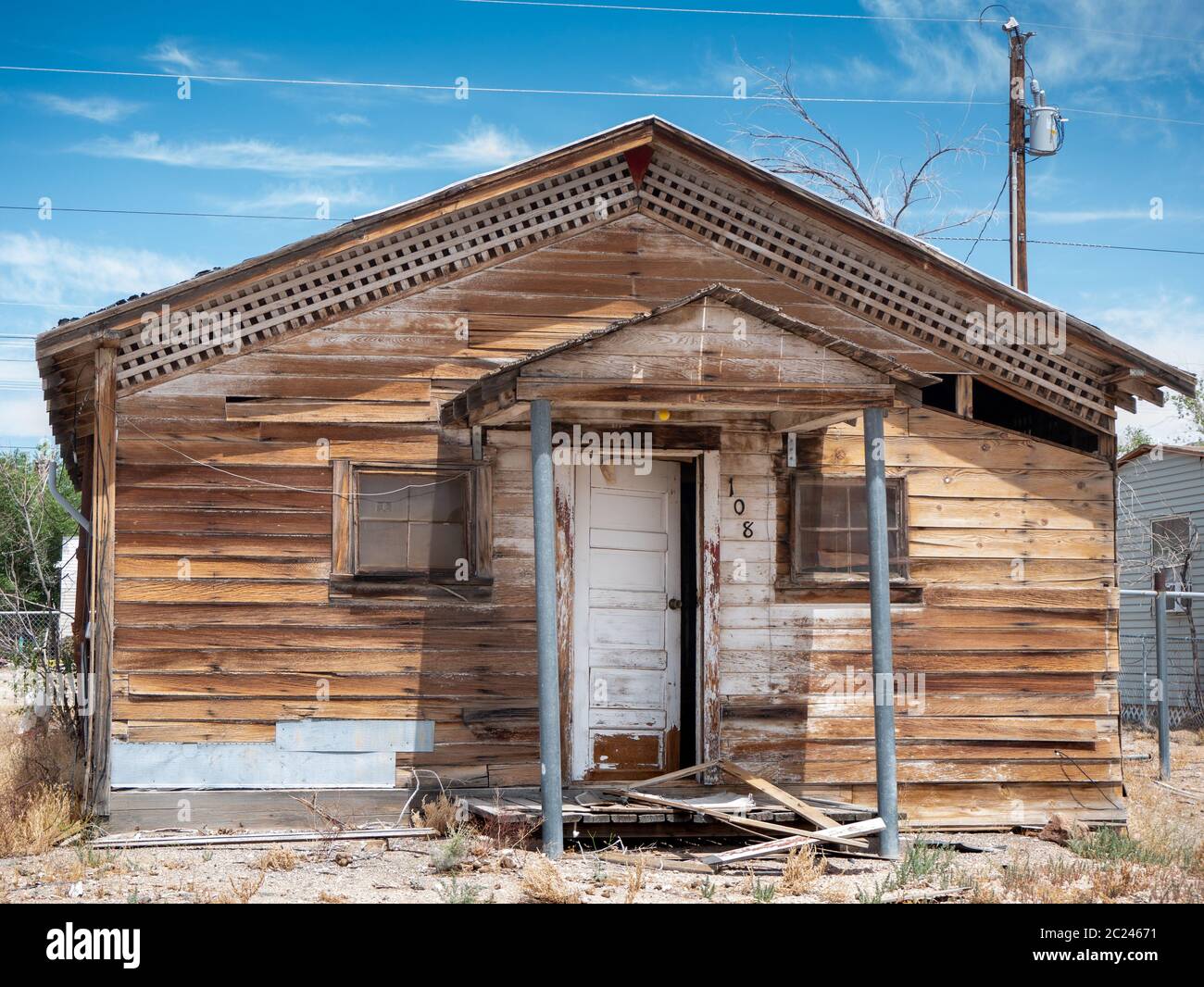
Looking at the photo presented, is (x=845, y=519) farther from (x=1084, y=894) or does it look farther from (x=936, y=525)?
(x=1084, y=894)

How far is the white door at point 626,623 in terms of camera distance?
9828 mm

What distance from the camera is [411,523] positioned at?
9.63 metres

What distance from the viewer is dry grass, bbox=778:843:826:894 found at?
24.7ft

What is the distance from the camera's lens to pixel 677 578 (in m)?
10.2

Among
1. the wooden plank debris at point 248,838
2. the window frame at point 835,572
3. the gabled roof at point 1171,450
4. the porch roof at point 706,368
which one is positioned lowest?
the wooden plank debris at point 248,838

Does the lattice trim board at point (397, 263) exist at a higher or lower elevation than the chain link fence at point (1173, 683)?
higher

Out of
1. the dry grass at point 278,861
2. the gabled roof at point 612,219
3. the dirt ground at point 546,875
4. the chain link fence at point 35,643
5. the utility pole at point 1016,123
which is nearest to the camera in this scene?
the dirt ground at point 546,875

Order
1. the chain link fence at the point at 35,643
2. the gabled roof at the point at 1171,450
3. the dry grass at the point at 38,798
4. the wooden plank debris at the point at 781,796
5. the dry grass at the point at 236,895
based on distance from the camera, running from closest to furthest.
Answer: the dry grass at the point at 236,895, the dry grass at the point at 38,798, the wooden plank debris at the point at 781,796, the chain link fence at the point at 35,643, the gabled roof at the point at 1171,450

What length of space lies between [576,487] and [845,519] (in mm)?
2235

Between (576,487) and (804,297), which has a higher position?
(804,297)

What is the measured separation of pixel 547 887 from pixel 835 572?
4162mm

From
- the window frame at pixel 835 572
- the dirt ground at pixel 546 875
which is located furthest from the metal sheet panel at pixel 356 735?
the window frame at pixel 835 572

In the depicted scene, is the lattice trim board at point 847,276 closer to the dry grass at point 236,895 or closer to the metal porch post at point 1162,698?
the metal porch post at point 1162,698

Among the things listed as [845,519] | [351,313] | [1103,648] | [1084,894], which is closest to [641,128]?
[351,313]
